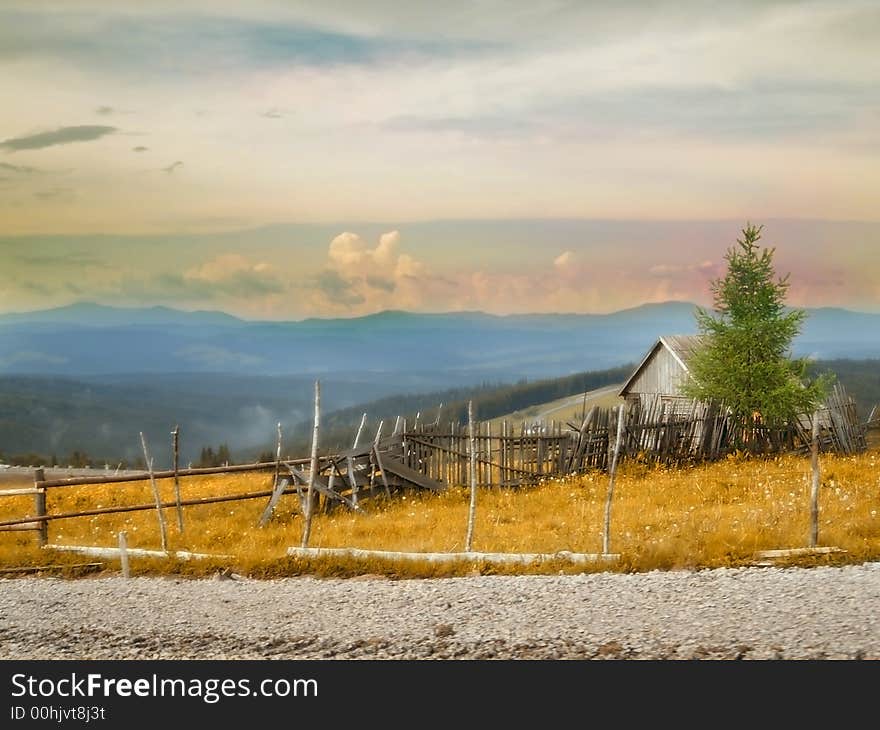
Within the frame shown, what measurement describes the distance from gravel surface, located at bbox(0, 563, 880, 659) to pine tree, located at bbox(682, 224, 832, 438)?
18829 mm

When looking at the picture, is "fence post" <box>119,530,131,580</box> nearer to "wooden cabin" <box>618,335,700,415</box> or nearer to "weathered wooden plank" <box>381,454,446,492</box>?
"weathered wooden plank" <box>381,454,446,492</box>

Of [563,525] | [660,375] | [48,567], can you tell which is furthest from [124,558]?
[660,375]

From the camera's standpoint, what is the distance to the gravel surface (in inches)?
417

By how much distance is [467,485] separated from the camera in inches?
1023

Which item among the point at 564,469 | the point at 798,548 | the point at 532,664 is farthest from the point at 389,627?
the point at 564,469

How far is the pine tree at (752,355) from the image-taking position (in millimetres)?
32031

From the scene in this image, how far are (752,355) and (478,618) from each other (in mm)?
23175

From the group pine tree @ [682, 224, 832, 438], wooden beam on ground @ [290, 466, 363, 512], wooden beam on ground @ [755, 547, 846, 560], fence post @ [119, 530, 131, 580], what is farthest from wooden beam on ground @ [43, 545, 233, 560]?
pine tree @ [682, 224, 832, 438]

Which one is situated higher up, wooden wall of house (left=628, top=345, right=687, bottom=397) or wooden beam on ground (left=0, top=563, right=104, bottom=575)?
wooden wall of house (left=628, top=345, right=687, bottom=397)

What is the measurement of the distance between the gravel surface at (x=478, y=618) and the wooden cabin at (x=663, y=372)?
26646 mm

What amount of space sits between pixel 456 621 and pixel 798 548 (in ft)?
19.9

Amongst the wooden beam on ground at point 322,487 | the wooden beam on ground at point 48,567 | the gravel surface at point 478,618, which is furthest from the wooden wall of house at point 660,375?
the gravel surface at point 478,618

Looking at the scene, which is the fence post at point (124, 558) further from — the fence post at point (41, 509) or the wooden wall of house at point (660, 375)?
the wooden wall of house at point (660, 375)

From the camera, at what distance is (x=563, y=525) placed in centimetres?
1872
